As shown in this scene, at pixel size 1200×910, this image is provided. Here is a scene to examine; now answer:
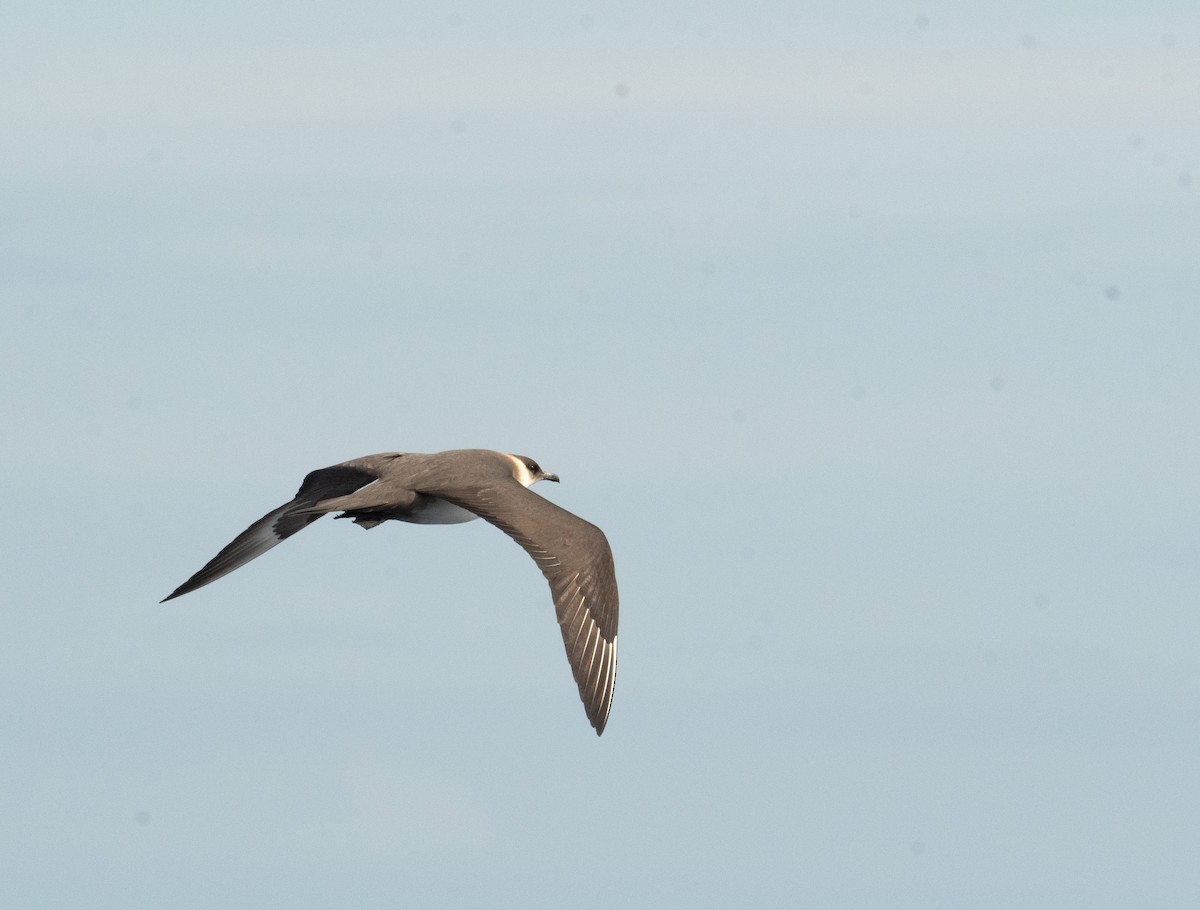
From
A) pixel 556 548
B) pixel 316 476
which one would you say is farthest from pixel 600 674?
pixel 316 476

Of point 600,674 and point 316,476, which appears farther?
point 316,476

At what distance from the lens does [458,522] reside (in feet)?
71.5

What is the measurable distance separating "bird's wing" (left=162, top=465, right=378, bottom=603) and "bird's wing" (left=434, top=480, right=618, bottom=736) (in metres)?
2.93

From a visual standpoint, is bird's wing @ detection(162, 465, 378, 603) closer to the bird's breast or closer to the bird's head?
the bird's breast

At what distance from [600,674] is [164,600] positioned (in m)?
6.31

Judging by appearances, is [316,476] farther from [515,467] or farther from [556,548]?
[556,548]

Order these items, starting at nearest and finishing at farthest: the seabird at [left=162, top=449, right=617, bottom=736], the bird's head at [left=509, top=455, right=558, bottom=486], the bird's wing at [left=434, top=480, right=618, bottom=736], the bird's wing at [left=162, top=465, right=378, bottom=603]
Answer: the bird's wing at [left=434, top=480, right=618, bottom=736] < the seabird at [left=162, top=449, right=617, bottom=736] < the bird's wing at [left=162, top=465, right=378, bottom=603] < the bird's head at [left=509, top=455, right=558, bottom=486]

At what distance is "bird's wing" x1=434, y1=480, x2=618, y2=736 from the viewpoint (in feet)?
62.4

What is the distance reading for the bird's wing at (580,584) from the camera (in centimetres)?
1903

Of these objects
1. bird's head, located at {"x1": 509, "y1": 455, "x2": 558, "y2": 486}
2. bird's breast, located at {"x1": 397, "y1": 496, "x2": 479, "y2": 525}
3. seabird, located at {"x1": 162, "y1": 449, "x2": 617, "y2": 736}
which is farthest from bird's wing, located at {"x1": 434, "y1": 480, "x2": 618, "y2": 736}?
bird's head, located at {"x1": 509, "y1": 455, "x2": 558, "y2": 486}

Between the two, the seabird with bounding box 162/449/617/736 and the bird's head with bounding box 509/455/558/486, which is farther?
the bird's head with bounding box 509/455/558/486

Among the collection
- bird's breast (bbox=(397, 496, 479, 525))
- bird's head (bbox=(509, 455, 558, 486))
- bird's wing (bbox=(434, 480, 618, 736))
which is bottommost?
bird's wing (bbox=(434, 480, 618, 736))

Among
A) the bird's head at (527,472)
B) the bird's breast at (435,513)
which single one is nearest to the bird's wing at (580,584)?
the bird's breast at (435,513)

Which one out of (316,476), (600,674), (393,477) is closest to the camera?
(600,674)
